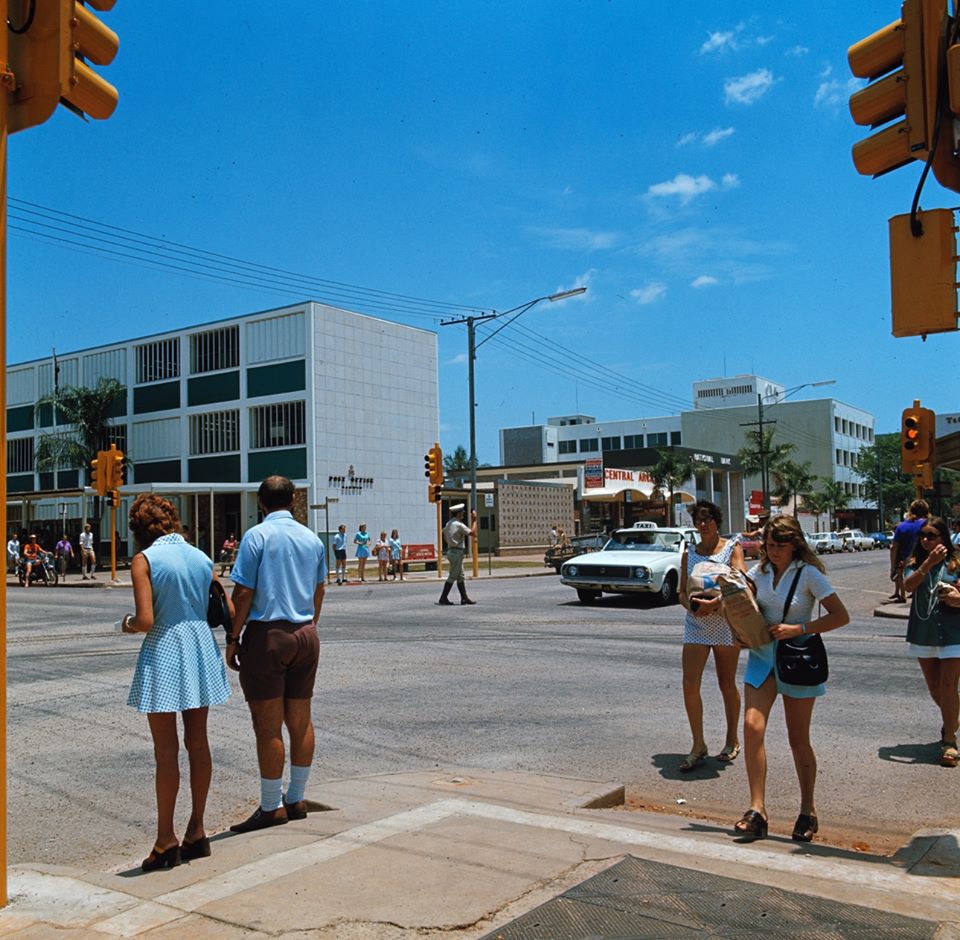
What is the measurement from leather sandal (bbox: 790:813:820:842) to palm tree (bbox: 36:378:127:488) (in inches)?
1943

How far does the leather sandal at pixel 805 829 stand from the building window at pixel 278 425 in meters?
41.4

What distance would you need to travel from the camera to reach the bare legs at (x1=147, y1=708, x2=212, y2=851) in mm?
4648

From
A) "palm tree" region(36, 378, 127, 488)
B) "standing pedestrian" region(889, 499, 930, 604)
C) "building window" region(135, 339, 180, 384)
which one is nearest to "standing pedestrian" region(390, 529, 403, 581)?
"standing pedestrian" region(889, 499, 930, 604)

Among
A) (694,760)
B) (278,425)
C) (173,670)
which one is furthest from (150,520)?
(278,425)

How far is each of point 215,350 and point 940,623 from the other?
45.8 m

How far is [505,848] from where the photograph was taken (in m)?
4.66

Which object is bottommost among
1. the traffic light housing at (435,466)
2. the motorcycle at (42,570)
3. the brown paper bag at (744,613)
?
the motorcycle at (42,570)

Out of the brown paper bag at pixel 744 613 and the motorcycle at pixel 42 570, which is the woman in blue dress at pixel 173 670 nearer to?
the brown paper bag at pixel 744 613

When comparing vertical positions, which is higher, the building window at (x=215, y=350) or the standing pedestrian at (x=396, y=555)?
the building window at (x=215, y=350)

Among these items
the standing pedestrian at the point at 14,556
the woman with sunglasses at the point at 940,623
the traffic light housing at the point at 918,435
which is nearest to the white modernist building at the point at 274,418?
the standing pedestrian at the point at 14,556

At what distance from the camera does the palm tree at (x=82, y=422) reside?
50.0m

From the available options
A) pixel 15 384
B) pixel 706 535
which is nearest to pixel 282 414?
pixel 15 384

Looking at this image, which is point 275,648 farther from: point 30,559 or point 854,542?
point 854,542

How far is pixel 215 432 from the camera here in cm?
4881
